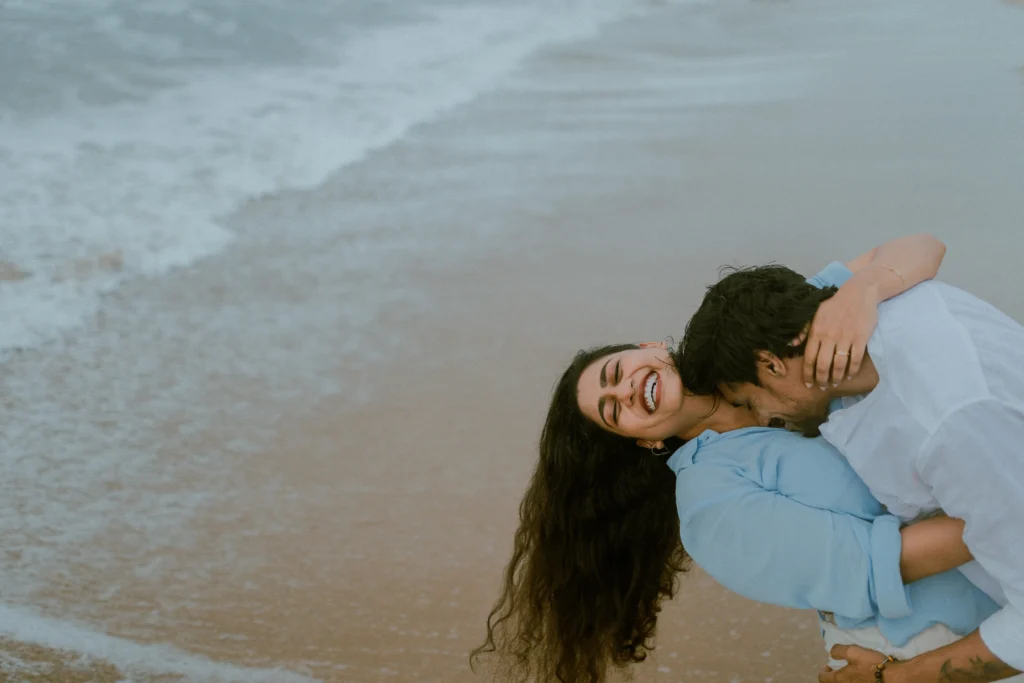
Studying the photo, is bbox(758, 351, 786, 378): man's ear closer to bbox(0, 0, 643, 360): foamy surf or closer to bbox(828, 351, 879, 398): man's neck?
bbox(828, 351, 879, 398): man's neck

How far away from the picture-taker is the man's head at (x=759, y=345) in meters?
2.14

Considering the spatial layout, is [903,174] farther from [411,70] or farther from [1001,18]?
[411,70]

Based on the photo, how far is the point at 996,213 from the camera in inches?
195

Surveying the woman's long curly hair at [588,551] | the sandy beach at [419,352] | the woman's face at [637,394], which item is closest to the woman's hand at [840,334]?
the woman's face at [637,394]

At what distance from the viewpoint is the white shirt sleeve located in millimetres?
1706

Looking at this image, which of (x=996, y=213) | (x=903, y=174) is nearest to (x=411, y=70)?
(x=903, y=174)

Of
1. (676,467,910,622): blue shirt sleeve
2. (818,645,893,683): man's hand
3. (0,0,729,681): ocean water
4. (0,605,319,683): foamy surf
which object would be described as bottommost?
(0,605,319,683): foamy surf

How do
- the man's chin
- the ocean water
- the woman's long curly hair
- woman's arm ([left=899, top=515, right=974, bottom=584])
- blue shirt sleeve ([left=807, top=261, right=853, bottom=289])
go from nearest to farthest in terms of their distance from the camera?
woman's arm ([left=899, top=515, right=974, bottom=584]) < the man's chin < blue shirt sleeve ([left=807, top=261, right=853, bottom=289]) < the woman's long curly hair < the ocean water

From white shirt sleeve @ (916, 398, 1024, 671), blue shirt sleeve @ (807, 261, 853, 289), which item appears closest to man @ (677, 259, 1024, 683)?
white shirt sleeve @ (916, 398, 1024, 671)

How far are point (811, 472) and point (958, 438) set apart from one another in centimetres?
41

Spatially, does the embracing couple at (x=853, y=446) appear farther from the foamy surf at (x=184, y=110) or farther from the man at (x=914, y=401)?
the foamy surf at (x=184, y=110)

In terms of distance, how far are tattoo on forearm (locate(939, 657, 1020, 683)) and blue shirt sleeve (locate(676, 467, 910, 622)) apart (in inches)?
5.1

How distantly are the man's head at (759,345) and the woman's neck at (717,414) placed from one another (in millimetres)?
82

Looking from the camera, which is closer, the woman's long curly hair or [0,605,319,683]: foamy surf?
the woman's long curly hair
